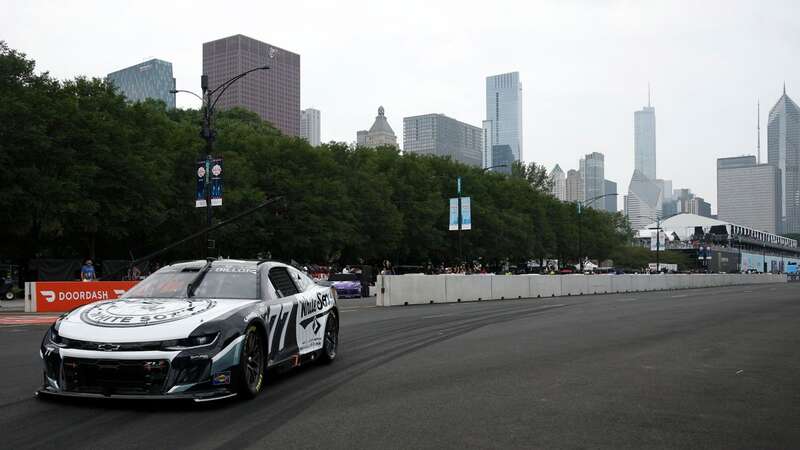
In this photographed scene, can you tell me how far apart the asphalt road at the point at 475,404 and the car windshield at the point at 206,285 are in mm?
1095

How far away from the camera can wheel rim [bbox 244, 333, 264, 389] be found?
745 cm

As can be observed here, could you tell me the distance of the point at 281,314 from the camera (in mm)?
8609

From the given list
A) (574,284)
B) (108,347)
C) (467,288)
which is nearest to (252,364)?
(108,347)

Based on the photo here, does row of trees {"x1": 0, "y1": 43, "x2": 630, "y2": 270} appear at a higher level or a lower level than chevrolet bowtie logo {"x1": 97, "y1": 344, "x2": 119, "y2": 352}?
higher

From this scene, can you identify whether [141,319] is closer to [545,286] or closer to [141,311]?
[141,311]

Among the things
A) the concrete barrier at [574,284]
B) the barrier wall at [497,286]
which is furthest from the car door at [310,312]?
the concrete barrier at [574,284]

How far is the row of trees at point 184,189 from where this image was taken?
3925cm

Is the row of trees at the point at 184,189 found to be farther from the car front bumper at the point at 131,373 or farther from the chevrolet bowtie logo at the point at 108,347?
the chevrolet bowtie logo at the point at 108,347

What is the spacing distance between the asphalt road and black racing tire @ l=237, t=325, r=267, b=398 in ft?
0.47

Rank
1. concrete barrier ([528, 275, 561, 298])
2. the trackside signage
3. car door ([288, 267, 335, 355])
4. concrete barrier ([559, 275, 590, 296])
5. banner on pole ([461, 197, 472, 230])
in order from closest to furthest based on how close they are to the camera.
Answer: car door ([288, 267, 335, 355]) < the trackside signage < concrete barrier ([528, 275, 561, 298]) < concrete barrier ([559, 275, 590, 296]) < banner on pole ([461, 197, 472, 230])

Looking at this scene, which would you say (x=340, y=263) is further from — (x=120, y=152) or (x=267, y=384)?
(x=267, y=384)

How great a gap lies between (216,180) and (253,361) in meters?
20.3

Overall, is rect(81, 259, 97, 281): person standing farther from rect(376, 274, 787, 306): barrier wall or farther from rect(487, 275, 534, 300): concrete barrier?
rect(487, 275, 534, 300): concrete barrier

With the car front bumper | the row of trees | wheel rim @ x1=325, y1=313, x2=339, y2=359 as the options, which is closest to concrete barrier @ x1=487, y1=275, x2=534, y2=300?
the row of trees
